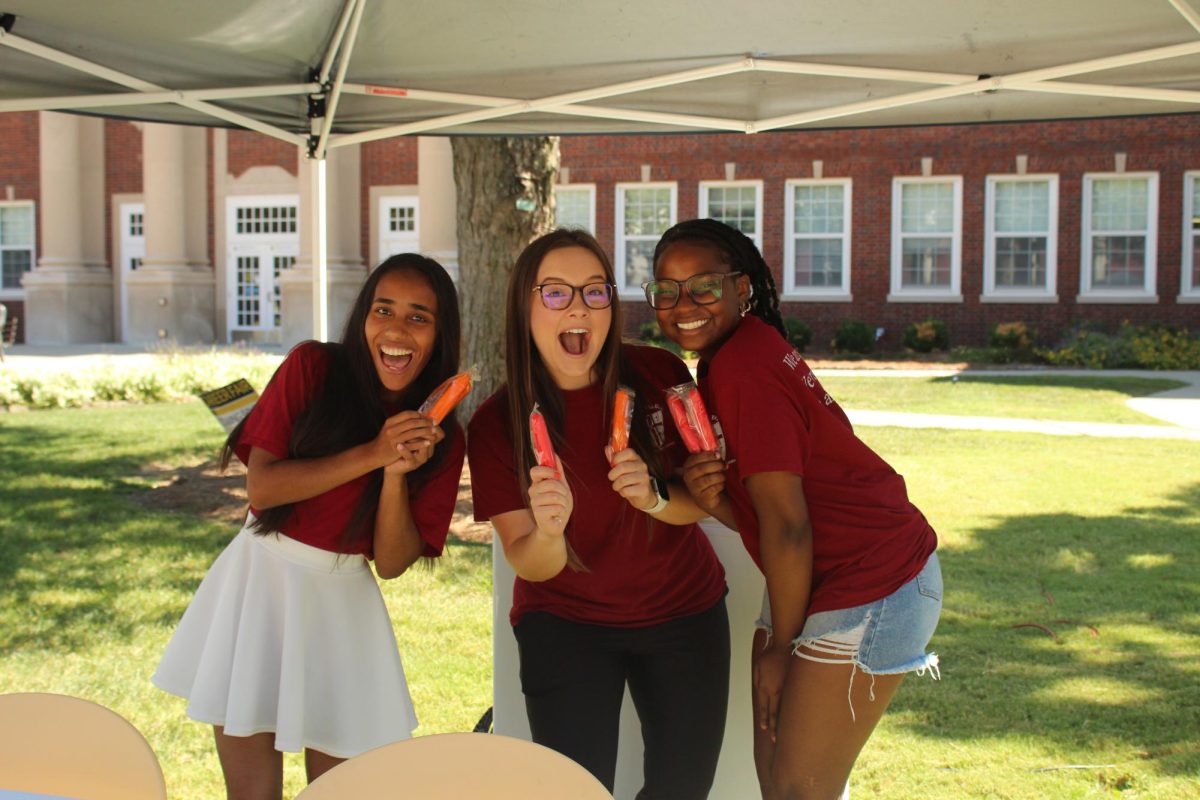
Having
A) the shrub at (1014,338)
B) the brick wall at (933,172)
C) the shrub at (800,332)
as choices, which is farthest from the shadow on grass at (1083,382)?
the brick wall at (933,172)

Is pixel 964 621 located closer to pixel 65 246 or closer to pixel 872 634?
pixel 872 634

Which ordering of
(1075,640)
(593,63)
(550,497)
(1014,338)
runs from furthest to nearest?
(1014,338)
(1075,640)
(593,63)
(550,497)

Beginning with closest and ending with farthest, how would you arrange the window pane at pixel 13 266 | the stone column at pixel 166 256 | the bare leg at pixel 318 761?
the bare leg at pixel 318 761 → the stone column at pixel 166 256 → the window pane at pixel 13 266

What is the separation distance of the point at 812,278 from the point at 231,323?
15.2 m

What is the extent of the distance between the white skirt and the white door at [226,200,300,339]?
28.1 metres

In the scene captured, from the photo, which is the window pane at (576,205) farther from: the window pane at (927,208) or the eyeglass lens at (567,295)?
the eyeglass lens at (567,295)

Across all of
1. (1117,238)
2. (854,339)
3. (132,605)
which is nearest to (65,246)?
(854,339)

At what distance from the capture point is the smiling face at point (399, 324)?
2.94m

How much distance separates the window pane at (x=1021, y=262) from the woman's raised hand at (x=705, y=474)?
79.3ft

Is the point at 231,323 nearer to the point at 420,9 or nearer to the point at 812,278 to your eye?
the point at 812,278

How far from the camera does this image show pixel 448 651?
237 inches

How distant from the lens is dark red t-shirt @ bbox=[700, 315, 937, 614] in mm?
2531

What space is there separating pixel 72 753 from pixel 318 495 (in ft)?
2.96

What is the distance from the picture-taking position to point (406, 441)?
8.76 feet
